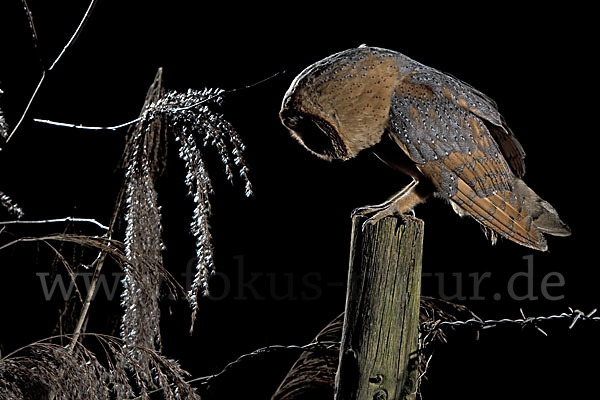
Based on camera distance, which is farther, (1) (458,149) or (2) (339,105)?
(1) (458,149)

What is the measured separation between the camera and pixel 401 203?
1980mm

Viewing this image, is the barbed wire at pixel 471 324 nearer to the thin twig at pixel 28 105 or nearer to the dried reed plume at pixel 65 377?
the dried reed plume at pixel 65 377

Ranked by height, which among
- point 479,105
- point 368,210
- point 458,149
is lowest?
point 368,210

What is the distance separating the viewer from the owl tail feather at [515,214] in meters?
2.12

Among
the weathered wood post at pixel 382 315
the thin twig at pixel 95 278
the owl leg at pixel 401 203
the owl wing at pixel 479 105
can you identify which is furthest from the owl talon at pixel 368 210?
the thin twig at pixel 95 278

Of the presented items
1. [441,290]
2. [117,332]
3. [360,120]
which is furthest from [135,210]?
[441,290]

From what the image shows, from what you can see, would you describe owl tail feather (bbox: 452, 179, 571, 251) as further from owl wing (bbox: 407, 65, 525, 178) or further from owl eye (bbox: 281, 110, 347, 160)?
owl eye (bbox: 281, 110, 347, 160)

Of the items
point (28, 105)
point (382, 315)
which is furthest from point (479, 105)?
point (28, 105)

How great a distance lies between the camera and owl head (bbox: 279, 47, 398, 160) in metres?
1.98

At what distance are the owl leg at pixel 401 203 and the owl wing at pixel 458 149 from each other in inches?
1.6

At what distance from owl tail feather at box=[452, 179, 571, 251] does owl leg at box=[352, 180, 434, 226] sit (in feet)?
0.25

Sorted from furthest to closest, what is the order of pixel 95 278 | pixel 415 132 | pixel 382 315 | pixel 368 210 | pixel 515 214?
pixel 95 278 → pixel 515 214 → pixel 415 132 → pixel 368 210 → pixel 382 315

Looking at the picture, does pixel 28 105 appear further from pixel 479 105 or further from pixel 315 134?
pixel 479 105

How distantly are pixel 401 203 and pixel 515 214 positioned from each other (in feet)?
1.22
